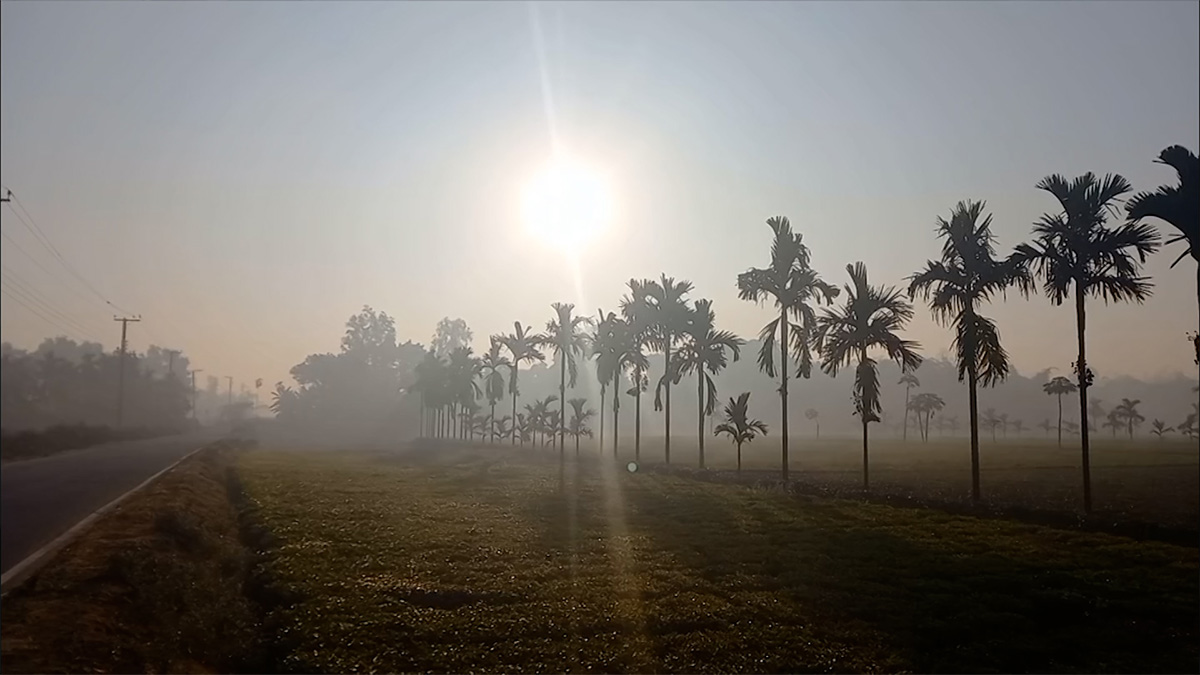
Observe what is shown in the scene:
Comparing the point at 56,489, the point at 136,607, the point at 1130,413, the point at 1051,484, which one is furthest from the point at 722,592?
the point at 1130,413

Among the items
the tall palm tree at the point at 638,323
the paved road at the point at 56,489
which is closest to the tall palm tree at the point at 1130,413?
→ the tall palm tree at the point at 638,323

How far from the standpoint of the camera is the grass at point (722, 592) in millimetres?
12477

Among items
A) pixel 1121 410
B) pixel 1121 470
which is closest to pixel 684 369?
pixel 1121 470

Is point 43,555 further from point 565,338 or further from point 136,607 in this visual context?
point 565,338

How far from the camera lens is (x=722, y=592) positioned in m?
16.3

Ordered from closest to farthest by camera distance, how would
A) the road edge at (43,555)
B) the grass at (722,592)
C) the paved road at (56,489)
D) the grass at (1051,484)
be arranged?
the grass at (722,592), the road edge at (43,555), the paved road at (56,489), the grass at (1051,484)

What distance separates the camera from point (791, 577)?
1741cm

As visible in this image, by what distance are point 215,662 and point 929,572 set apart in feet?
48.5

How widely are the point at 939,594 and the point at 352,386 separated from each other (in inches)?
6259

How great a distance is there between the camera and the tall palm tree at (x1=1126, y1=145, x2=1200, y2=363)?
20516 mm

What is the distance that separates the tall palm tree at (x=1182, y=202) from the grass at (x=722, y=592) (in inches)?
327

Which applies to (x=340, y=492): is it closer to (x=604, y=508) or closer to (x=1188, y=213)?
(x=604, y=508)

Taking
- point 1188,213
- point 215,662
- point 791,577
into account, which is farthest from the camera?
point 1188,213

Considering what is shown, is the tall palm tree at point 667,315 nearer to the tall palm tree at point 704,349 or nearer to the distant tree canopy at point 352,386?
the tall palm tree at point 704,349
